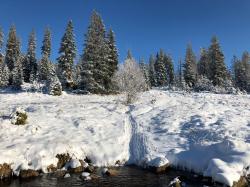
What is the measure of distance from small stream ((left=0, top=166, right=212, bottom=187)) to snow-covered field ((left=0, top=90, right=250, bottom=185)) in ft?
3.70

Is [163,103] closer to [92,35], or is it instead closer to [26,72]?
[92,35]

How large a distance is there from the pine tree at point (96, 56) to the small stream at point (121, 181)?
31.1m

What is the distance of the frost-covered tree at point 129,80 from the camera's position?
132ft

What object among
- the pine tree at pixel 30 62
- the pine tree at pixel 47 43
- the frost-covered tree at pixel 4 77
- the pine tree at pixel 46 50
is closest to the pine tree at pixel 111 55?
the pine tree at pixel 46 50

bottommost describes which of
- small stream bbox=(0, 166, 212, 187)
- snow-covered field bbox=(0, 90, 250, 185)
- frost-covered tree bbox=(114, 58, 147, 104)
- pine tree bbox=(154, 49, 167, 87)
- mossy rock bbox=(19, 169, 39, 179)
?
small stream bbox=(0, 166, 212, 187)

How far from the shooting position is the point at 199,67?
87.4m

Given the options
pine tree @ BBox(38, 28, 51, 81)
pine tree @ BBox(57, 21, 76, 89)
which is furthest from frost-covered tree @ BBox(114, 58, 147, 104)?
pine tree @ BBox(38, 28, 51, 81)

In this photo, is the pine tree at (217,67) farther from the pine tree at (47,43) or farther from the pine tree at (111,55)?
the pine tree at (47,43)

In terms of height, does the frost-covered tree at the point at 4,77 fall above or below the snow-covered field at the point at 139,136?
above

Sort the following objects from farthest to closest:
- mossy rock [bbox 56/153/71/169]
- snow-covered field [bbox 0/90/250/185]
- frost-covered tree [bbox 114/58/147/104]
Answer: frost-covered tree [bbox 114/58/147/104] < mossy rock [bbox 56/153/71/169] < snow-covered field [bbox 0/90/250/185]

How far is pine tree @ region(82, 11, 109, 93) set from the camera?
169 feet

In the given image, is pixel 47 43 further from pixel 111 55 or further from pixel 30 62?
pixel 111 55

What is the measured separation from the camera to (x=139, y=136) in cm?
2769

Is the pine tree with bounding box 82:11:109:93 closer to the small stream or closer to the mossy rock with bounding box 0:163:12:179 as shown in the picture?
the mossy rock with bounding box 0:163:12:179
